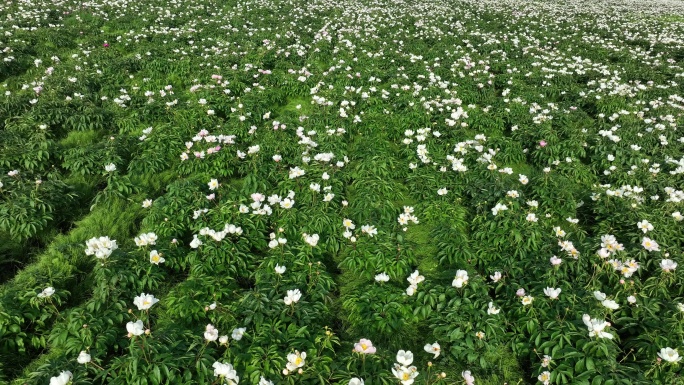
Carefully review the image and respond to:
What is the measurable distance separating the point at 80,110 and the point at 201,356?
6742mm

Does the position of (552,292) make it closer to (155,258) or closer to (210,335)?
(210,335)

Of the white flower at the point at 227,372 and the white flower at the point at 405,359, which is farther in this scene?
the white flower at the point at 405,359

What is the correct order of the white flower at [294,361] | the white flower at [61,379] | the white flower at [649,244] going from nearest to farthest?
the white flower at [61,379], the white flower at [294,361], the white flower at [649,244]

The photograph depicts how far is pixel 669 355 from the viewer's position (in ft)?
10.9

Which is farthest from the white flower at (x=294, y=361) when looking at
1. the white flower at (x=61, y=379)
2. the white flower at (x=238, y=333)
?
the white flower at (x=61, y=379)

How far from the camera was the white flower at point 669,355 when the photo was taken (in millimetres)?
3293

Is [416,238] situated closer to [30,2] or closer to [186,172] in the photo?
[186,172]

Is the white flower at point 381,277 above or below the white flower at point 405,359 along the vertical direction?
below

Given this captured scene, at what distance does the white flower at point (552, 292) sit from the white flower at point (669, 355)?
0.90m

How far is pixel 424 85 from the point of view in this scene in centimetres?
1006

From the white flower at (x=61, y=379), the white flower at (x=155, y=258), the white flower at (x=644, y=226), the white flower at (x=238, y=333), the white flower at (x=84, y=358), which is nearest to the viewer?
the white flower at (x=61, y=379)

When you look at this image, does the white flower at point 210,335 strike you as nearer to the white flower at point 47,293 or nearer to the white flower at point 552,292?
the white flower at point 47,293

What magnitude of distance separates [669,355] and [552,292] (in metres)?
1.01

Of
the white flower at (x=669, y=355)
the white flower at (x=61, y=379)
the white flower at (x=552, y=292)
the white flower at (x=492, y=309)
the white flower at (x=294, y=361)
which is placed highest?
the white flower at (x=61, y=379)
